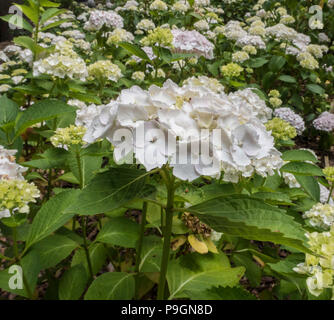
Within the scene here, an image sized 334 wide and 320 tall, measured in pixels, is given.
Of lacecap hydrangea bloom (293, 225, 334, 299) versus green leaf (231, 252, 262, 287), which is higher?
lacecap hydrangea bloom (293, 225, 334, 299)

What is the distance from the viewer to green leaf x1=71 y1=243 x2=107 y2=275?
3.97 feet

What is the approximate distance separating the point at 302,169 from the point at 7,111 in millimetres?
1164

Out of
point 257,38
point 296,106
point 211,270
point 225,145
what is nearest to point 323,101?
point 296,106

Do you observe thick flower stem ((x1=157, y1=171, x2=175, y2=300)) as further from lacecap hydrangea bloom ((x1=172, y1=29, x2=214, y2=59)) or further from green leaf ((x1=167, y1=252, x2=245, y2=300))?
lacecap hydrangea bloom ((x1=172, y1=29, x2=214, y2=59))

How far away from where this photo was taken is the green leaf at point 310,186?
4.53ft

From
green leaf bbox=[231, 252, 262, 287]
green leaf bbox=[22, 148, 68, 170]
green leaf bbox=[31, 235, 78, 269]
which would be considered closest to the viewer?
green leaf bbox=[31, 235, 78, 269]

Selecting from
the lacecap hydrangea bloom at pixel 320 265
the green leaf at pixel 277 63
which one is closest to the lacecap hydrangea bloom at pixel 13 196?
the lacecap hydrangea bloom at pixel 320 265

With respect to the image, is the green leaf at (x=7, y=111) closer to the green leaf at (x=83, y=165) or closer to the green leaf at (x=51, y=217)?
the green leaf at (x=83, y=165)

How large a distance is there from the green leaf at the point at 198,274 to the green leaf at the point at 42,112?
65 cm

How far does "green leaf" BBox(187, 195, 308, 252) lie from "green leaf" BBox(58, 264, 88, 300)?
1.81ft

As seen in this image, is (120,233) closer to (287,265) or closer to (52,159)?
(52,159)

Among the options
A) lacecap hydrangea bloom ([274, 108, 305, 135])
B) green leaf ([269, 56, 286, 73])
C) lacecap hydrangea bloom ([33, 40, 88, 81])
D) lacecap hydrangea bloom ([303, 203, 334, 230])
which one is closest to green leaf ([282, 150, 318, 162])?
lacecap hydrangea bloom ([303, 203, 334, 230])

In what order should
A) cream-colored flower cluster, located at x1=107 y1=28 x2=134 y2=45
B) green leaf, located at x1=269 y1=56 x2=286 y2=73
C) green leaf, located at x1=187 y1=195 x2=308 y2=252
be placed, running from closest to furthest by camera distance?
green leaf, located at x1=187 y1=195 x2=308 y2=252 < cream-colored flower cluster, located at x1=107 y1=28 x2=134 y2=45 < green leaf, located at x1=269 y1=56 x2=286 y2=73
